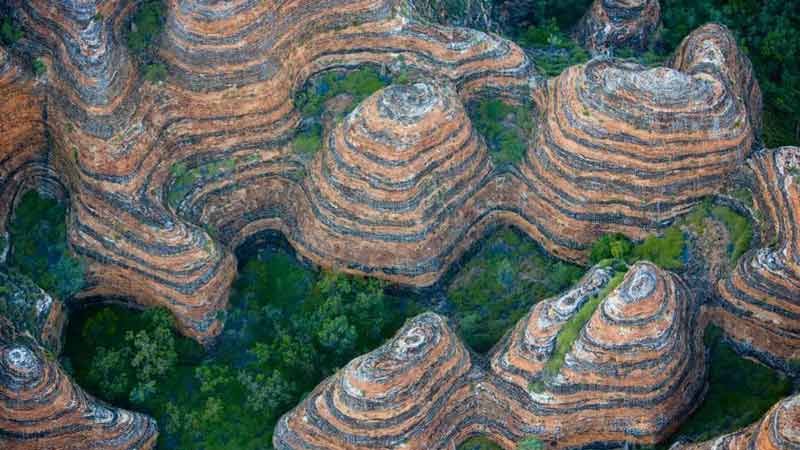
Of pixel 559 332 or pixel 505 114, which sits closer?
pixel 559 332

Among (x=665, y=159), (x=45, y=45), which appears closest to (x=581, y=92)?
(x=665, y=159)

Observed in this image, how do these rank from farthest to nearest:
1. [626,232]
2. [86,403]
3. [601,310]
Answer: [626,232], [86,403], [601,310]

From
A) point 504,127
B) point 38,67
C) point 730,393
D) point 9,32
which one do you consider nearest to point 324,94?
point 504,127

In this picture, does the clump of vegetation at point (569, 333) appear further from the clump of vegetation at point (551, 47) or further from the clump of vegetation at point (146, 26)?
the clump of vegetation at point (146, 26)

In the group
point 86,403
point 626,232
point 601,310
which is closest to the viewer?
point 601,310

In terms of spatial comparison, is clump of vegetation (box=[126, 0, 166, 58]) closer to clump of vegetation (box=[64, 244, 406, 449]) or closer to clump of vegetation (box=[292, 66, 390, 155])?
clump of vegetation (box=[292, 66, 390, 155])

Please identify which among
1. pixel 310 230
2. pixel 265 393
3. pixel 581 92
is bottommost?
pixel 265 393

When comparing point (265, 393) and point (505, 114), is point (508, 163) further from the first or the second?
point (265, 393)
